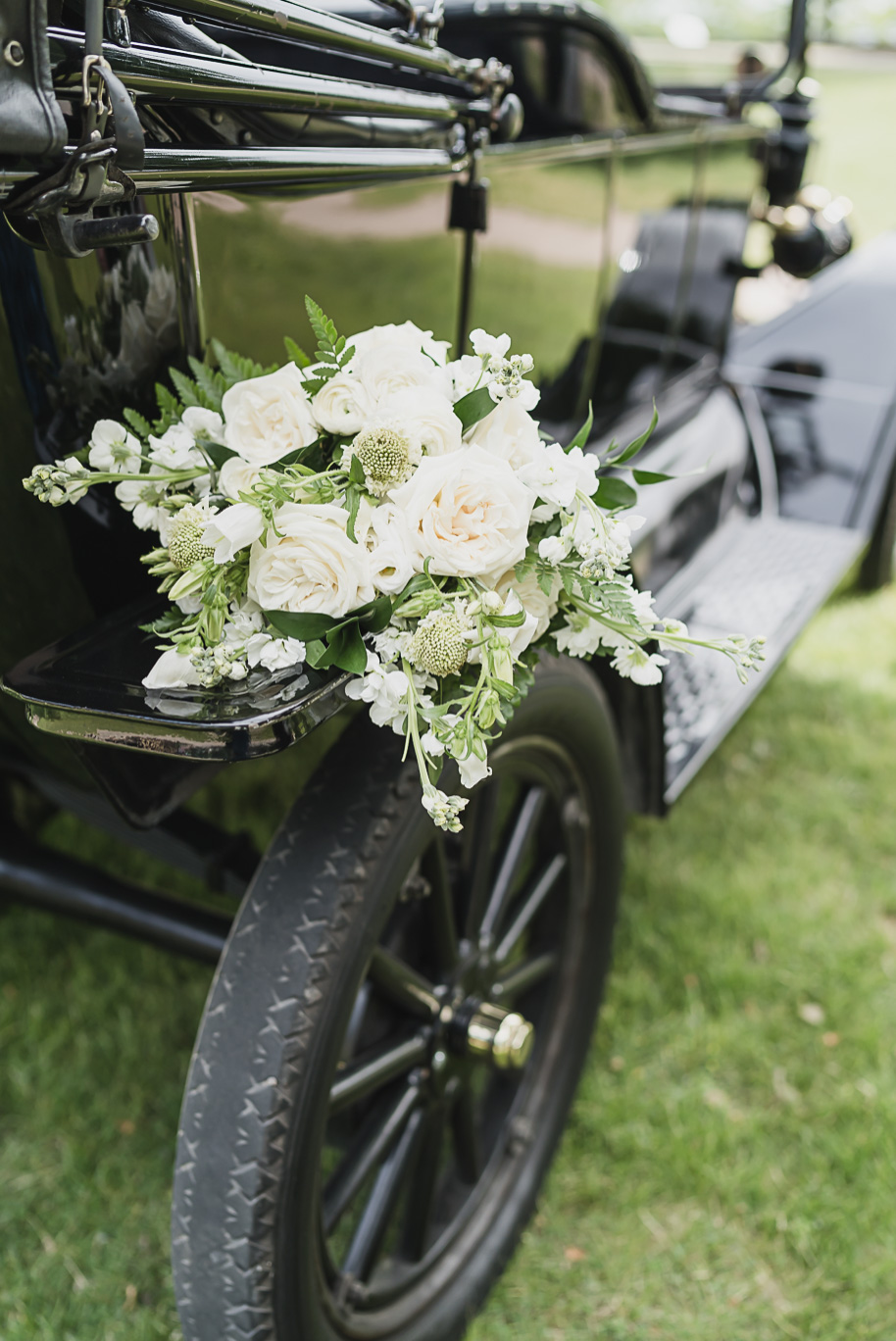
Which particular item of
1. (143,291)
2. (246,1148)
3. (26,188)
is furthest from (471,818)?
(26,188)

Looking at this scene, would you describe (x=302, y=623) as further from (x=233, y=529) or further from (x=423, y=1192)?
(x=423, y=1192)

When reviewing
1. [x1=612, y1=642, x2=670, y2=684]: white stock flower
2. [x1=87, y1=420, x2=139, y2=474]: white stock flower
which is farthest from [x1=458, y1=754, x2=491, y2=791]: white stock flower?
[x1=87, y1=420, x2=139, y2=474]: white stock flower

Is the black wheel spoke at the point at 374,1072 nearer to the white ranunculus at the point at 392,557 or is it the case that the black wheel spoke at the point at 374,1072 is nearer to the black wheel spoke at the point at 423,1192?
the black wheel spoke at the point at 423,1192

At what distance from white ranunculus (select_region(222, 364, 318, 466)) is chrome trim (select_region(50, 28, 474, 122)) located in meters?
0.28

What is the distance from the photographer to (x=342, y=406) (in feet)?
3.81

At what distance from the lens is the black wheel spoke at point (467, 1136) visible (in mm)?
1768

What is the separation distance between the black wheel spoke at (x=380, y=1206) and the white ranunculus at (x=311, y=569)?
3.10ft

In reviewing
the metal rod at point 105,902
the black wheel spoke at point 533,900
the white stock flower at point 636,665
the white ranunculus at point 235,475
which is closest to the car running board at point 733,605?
the black wheel spoke at point 533,900

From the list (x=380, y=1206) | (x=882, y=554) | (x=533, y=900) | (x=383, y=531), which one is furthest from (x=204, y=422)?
(x=882, y=554)

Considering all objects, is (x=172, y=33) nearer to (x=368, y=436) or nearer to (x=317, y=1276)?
(x=368, y=436)

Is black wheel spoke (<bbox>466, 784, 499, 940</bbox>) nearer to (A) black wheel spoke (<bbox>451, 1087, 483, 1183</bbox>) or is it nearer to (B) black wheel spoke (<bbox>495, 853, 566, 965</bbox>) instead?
(B) black wheel spoke (<bbox>495, 853, 566, 965</bbox>)

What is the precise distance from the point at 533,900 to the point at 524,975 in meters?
0.12

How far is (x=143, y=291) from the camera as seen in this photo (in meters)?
1.22

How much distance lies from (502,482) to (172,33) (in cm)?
58
